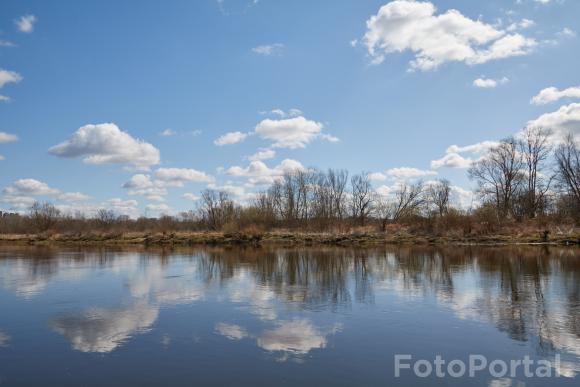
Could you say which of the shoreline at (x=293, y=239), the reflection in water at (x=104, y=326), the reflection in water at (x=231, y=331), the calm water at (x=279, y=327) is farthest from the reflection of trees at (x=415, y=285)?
the shoreline at (x=293, y=239)

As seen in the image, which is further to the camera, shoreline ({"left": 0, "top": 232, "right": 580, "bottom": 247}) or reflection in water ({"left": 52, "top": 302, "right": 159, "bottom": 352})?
shoreline ({"left": 0, "top": 232, "right": 580, "bottom": 247})

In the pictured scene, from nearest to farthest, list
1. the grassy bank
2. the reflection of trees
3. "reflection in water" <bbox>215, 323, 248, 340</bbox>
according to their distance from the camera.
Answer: "reflection in water" <bbox>215, 323, 248, 340</bbox>
the reflection of trees
the grassy bank

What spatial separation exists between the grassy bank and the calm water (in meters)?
23.6

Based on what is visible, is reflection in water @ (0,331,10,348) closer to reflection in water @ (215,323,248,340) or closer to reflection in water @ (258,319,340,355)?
reflection in water @ (215,323,248,340)

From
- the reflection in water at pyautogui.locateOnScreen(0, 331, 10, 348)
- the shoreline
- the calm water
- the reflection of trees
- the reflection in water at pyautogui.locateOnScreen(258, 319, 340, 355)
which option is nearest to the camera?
the calm water

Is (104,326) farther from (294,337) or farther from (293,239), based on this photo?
(293,239)

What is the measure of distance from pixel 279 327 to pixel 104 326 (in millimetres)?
4034

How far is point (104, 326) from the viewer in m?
10.3

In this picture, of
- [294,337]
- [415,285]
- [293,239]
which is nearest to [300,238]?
[293,239]

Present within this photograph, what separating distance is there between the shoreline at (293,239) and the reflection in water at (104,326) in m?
33.2

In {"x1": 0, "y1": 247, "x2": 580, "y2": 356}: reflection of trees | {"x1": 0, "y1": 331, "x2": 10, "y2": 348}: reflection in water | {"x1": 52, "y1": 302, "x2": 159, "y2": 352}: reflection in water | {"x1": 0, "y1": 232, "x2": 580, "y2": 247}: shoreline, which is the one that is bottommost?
{"x1": 0, "y1": 331, "x2": 10, "y2": 348}: reflection in water

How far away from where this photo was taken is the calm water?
7098mm

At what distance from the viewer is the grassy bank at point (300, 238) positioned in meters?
40.2

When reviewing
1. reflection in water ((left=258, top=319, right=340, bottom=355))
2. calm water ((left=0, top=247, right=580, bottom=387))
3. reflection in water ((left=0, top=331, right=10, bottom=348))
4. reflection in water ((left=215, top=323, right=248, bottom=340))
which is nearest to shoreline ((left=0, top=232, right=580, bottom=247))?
calm water ((left=0, top=247, right=580, bottom=387))
